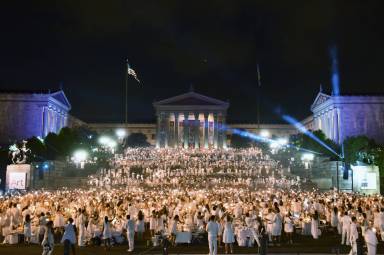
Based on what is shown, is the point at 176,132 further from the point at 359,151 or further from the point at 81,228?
the point at 81,228

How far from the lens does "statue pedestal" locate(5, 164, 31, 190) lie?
46.8m

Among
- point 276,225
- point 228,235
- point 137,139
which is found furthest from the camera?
point 137,139

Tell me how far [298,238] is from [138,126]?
117868 millimetres

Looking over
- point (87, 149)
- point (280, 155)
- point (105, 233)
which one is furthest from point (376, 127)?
point (105, 233)

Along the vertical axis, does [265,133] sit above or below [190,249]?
above

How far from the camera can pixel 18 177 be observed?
155 ft

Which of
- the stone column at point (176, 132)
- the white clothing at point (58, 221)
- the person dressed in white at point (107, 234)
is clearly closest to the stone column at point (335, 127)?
the stone column at point (176, 132)

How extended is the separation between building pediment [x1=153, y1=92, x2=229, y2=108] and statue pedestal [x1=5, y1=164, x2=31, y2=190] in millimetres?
73833

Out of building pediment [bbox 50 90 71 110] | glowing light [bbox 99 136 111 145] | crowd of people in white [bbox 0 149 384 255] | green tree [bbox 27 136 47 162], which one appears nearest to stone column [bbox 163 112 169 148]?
building pediment [bbox 50 90 71 110]

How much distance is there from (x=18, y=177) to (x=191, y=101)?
76.5 meters

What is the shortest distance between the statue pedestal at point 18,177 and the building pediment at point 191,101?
73.8 m

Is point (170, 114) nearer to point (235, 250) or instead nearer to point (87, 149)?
point (87, 149)

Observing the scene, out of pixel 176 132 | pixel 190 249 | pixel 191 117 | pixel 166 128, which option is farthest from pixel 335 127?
pixel 190 249

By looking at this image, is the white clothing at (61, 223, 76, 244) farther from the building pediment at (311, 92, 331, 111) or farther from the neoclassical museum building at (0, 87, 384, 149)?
the building pediment at (311, 92, 331, 111)
